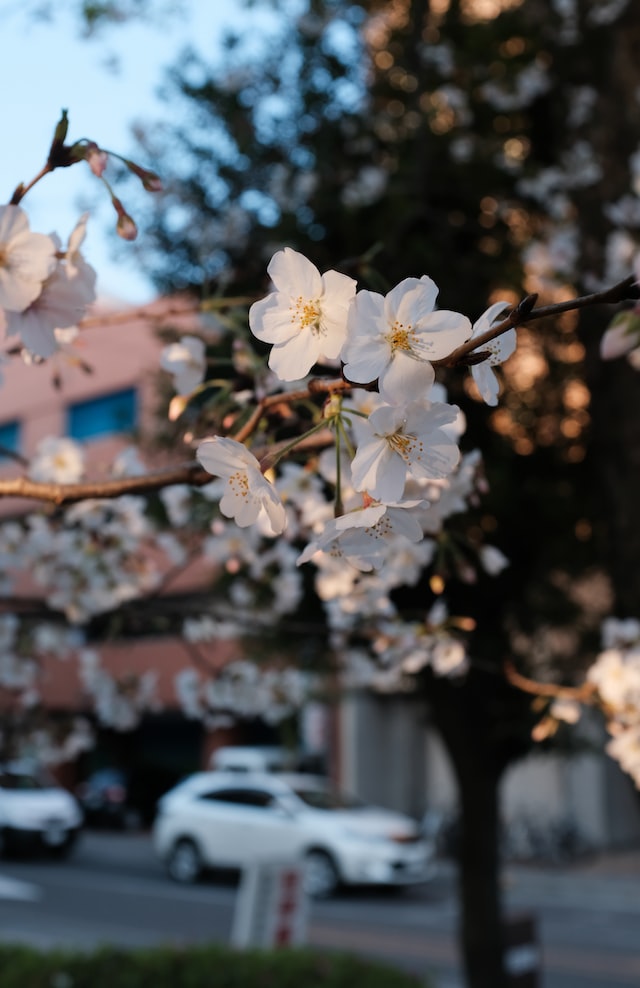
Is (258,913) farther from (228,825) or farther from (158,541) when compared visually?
(228,825)

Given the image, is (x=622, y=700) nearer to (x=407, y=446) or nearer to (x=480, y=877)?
(x=407, y=446)

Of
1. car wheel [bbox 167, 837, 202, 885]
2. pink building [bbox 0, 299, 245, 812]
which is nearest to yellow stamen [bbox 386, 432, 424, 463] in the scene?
pink building [bbox 0, 299, 245, 812]

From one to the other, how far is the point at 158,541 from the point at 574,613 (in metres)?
3.56

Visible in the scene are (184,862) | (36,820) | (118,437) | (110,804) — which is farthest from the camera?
(110,804)

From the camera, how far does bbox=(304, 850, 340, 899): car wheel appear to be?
12922 mm

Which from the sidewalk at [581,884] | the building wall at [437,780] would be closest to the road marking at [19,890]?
the sidewalk at [581,884]

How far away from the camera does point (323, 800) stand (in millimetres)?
13961

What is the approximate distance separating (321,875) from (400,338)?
41.7 feet

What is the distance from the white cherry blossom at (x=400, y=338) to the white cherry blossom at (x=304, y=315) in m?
0.07

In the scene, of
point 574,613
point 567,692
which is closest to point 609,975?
point 574,613

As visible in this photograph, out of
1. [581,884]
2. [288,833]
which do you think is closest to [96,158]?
[288,833]

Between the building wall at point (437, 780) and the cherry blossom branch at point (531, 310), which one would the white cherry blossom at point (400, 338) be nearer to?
the cherry blossom branch at point (531, 310)

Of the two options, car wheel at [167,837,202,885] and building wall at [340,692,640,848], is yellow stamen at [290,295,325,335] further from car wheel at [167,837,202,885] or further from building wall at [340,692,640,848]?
building wall at [340,692,640,848]

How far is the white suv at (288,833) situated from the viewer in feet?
42.4
